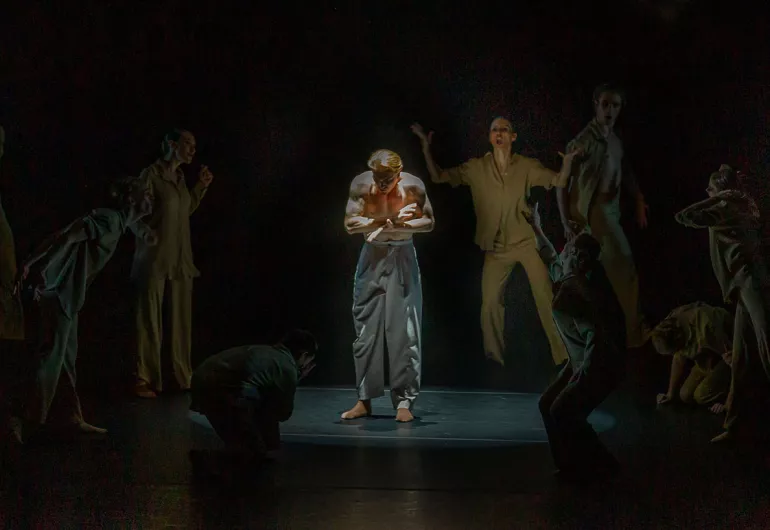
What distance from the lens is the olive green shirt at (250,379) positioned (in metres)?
6.24

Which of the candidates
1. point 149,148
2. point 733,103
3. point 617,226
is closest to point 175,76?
point 149,148

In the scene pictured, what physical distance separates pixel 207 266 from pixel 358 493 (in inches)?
153

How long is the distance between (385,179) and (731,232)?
2010 mm

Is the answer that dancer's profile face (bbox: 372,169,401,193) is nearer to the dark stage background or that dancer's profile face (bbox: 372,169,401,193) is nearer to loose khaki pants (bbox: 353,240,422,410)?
loose khaki pants (bbox: 353,240,422,410)

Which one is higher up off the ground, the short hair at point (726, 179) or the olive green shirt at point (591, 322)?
the short hair at point (726, 179)

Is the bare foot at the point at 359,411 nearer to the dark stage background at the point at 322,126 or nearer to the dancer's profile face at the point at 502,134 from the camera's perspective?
the dark stage background at the point at 322,126

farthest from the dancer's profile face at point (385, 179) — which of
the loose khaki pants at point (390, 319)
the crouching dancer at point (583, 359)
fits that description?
the crouching dancer at point (583, 359)

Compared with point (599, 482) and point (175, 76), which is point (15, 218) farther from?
point (599, 482)

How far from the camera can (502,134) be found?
864 centimetres

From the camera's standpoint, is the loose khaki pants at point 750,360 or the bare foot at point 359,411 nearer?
the loose khaki pants at point 750,360

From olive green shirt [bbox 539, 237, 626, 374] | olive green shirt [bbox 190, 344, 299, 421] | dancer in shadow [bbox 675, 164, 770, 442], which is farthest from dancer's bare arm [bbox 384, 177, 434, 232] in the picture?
olive green shirt [bbox 539, 237, 626, 374]

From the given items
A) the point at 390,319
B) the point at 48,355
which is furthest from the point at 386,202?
the point at 48,355

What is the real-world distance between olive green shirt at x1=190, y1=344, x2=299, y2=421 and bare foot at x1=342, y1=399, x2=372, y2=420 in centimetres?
117

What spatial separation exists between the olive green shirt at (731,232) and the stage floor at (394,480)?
92cm
